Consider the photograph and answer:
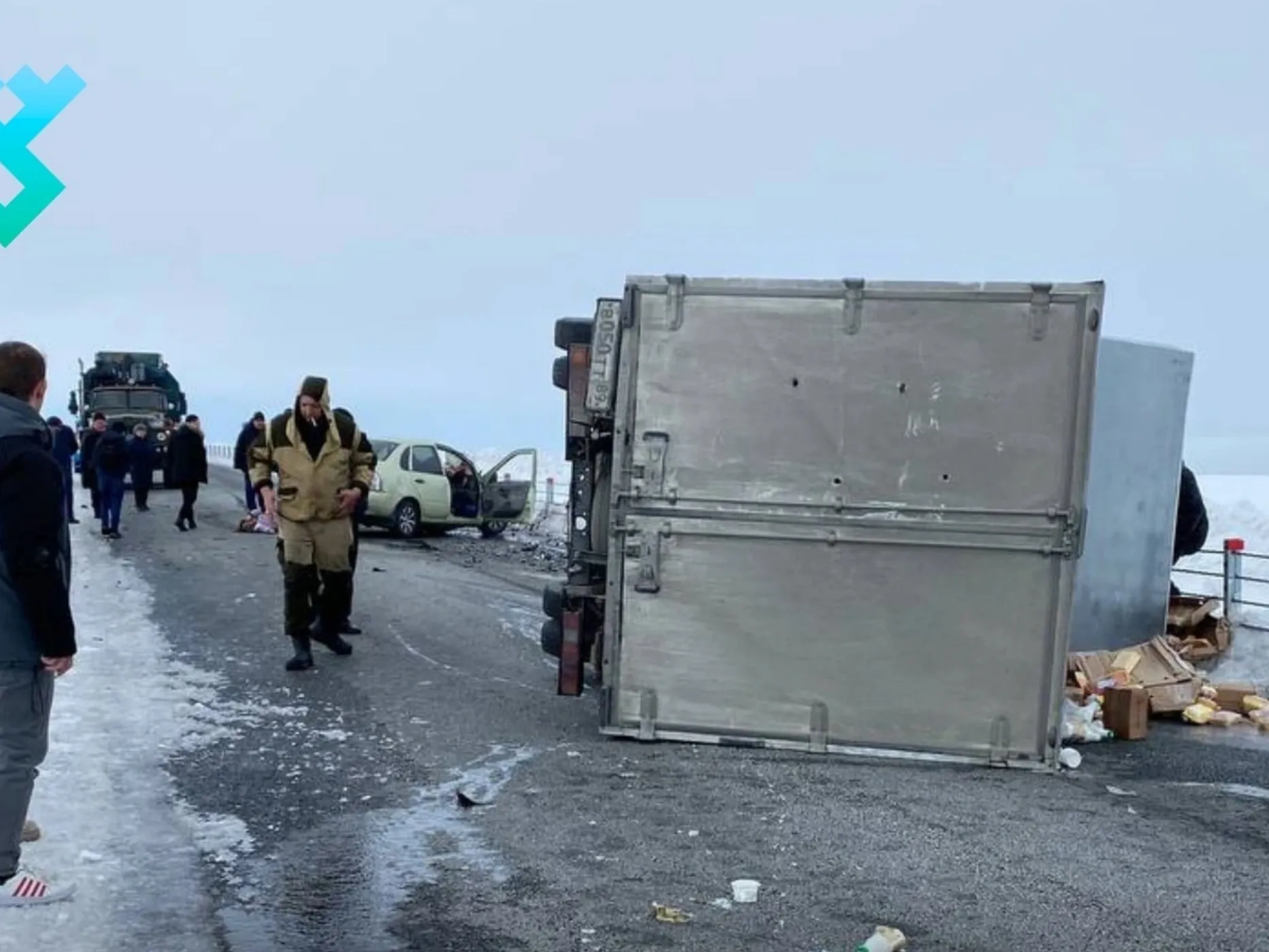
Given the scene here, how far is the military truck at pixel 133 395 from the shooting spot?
29562 mm

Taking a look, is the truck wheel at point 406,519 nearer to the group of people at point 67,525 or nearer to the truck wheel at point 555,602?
the group of people at point 67,525

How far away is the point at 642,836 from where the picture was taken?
566cm

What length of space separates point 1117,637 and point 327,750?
20.9ft

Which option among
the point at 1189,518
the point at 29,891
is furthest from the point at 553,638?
the point at 1189,518

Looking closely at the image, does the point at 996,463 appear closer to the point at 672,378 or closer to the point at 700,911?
the point at 672,378

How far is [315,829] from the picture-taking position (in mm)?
5652

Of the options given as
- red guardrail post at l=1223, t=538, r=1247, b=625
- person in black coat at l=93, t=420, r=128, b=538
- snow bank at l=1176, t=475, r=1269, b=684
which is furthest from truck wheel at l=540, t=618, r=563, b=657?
person in black coat at l=93, t=420, r=128, b=538

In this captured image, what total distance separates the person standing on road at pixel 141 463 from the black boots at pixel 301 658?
40.0 ft

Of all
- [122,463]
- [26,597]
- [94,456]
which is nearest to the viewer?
[26,597]

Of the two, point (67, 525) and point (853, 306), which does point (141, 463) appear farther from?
point (67, 525)

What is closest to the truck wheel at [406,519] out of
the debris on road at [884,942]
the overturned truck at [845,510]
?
the overturned truck at [845,510]

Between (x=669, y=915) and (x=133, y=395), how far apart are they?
95.0ft

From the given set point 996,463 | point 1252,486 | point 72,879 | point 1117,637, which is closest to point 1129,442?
point 1117,637

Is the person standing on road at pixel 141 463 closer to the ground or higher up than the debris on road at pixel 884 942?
higher up
